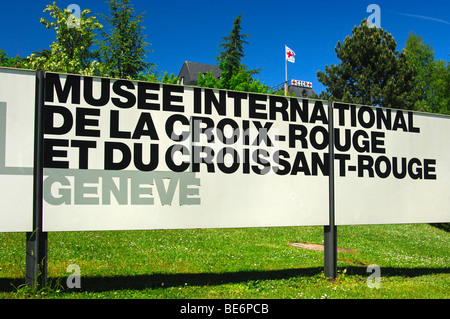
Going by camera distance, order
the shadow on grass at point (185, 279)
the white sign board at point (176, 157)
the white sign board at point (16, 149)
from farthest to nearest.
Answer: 1. the shadow on grass at point (185, 279)
2. the white sign board at point (176, 157)
3. the white sign board at point (16, 149)

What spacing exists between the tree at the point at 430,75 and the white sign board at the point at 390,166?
32.8 metres

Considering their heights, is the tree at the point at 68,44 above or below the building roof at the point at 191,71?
below

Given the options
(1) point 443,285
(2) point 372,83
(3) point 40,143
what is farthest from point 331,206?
(2) point 372,83

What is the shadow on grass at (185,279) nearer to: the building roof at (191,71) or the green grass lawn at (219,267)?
the green grass lawn at (219,267)

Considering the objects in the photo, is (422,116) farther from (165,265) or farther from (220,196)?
(165,265)

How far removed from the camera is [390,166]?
25.2 ft

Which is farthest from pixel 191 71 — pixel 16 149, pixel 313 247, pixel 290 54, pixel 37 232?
pixel 37 232

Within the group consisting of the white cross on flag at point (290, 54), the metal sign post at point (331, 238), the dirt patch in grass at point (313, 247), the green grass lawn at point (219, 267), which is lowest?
the dirt patch in grass at point (313, 247)

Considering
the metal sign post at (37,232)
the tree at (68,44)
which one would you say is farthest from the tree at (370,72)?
the metal sign post at (37,232)

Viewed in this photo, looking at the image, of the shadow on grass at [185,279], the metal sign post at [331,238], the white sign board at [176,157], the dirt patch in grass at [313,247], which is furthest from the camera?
the dirt patch in grass at [313,247]

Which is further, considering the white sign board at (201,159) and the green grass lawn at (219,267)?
the green grass lawn at (219,267)

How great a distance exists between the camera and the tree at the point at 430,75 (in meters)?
38.9

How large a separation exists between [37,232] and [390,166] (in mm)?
6452

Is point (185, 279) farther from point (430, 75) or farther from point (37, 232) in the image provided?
point (430, 75)
